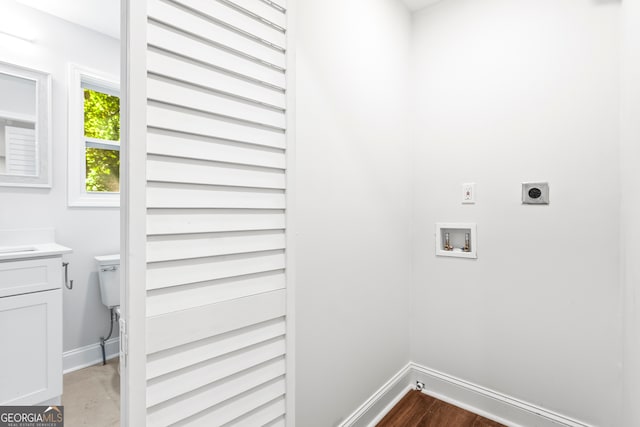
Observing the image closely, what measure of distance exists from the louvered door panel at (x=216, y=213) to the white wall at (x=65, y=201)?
6.98ft

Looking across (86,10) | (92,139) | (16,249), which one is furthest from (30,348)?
(86,10)

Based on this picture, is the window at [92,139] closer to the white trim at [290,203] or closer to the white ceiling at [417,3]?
the white trim at [290,203]

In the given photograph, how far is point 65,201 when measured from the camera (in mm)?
2301

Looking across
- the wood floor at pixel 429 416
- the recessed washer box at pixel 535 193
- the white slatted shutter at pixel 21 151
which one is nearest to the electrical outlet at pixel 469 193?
the recessed washer box at pixel 535 193

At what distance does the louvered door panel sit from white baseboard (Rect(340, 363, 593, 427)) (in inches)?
36.1

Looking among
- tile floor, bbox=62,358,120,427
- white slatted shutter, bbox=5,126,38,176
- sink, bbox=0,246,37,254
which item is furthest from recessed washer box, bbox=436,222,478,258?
white slatted shutter, bbox=5,126,38,176

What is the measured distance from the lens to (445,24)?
193 centimetres

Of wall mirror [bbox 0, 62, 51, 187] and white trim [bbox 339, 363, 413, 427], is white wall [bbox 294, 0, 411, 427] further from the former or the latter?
wall mirror [bbox 0, 62, 51, 187]

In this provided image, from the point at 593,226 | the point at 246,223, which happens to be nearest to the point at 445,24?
the point at 593,226

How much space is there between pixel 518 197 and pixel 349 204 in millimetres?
945

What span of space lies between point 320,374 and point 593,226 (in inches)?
58.7

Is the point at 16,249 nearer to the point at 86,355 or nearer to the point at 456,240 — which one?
the point at 86,355

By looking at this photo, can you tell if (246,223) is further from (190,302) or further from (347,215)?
(347,215)

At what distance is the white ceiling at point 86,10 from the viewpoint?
212 cm
